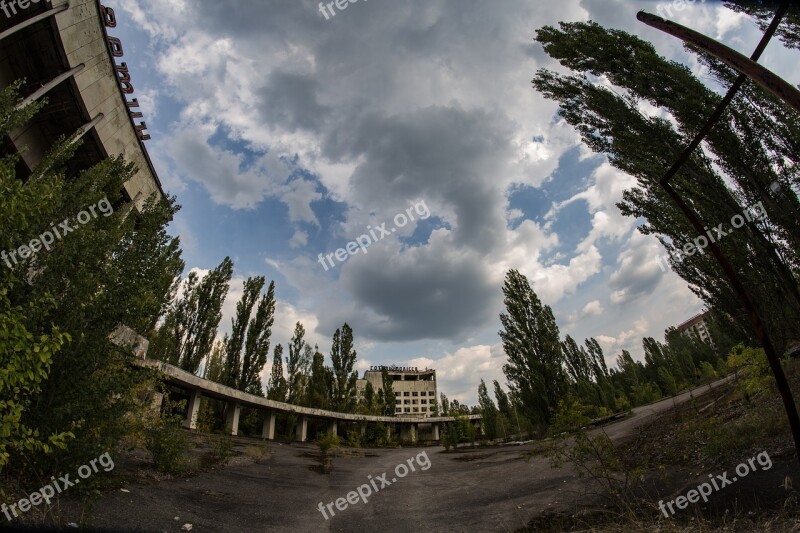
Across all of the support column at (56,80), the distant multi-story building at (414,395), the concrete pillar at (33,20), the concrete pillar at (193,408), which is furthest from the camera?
the distant multi-story building at (414,395)

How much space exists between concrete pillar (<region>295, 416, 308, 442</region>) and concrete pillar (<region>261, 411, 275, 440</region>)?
10.3ft

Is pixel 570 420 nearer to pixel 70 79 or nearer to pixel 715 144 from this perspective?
pixel 715 144

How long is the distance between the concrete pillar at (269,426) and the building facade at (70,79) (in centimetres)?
1768

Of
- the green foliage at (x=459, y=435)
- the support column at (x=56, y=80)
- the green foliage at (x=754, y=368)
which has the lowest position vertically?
the green foliage at (x=459, y=435)

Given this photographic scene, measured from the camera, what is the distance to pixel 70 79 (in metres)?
13.6

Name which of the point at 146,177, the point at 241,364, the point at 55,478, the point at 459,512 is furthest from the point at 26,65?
the point at 459,512

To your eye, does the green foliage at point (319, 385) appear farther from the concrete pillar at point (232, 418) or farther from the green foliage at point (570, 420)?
the green foliage at point (570, 420)

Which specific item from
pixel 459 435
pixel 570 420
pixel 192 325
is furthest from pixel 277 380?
pixel 570 420

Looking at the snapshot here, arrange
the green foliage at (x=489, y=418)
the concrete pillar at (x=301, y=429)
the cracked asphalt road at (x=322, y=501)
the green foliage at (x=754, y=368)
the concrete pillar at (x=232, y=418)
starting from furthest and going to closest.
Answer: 1. the green foliage at (x=489, y=418)
2. the concrete pillar at (x=301, y=429)
3. the concrete pillar at (x=232, y=418)
4. the green foliage at (x=754, y=368)
5. the cracked asphalt road at (x=322, y=501)

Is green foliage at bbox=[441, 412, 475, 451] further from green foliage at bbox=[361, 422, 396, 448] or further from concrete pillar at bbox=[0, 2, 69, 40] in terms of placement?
concrete pillar at bbox=[0, 2, 69, 40]

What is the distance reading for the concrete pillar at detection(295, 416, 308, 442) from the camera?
29.2m

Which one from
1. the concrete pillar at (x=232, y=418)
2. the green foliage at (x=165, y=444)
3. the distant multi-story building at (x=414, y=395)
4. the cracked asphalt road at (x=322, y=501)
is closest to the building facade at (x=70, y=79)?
the green foliage at (x=165, y=444)

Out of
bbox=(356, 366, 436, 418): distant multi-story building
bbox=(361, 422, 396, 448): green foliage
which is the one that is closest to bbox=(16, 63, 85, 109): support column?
bbox=(361, 422, 396, 448): green foliage

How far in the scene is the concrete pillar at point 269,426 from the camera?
2592cm
